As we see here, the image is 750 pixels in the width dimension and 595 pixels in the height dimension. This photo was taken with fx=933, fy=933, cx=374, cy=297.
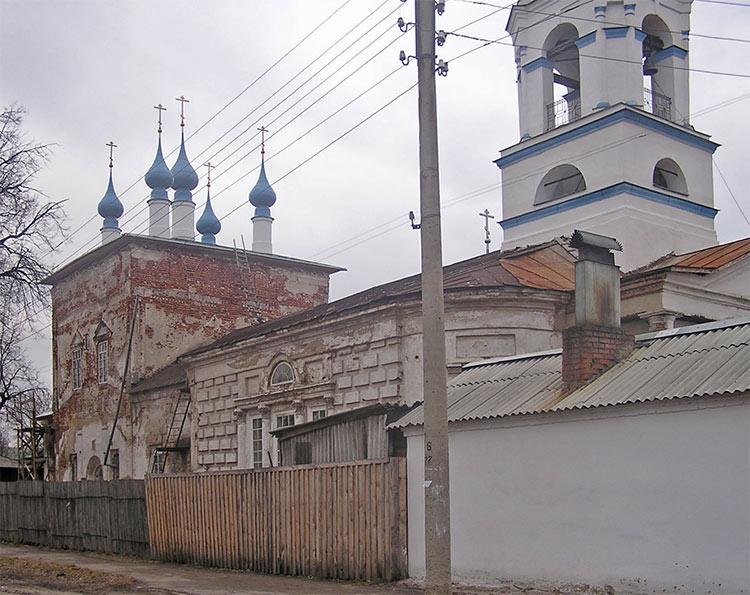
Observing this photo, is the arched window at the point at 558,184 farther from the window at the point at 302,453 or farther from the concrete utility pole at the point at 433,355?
the concrete utility pole at the point at 433,355

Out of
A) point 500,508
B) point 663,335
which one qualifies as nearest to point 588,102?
point 663,335

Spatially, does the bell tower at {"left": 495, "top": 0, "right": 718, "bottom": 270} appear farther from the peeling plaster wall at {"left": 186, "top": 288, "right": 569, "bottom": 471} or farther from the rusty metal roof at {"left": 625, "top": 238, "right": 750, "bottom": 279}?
the peeling plaster wall at {"left": 186, "top": 288, "right": 569, "bottom": 471}

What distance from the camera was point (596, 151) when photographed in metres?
23.2

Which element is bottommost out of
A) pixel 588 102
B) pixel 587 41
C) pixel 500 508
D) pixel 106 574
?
pixel 106 574

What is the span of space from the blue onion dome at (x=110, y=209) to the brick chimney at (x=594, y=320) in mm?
24355

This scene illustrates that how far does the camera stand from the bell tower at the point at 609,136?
22.8 meters

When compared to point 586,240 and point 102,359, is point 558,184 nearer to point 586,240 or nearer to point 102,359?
point 586,240

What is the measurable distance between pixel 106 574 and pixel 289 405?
601 centimetres

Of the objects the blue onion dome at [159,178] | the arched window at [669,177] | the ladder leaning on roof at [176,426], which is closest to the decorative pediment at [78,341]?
the blue onion dome at [159,178]

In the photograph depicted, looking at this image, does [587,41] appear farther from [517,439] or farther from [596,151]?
[517,439]

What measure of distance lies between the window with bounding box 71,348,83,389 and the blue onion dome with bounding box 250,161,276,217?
7.74 m

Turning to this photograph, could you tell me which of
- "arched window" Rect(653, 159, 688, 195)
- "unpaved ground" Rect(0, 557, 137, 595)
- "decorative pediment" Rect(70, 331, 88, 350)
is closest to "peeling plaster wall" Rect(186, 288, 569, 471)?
"unpaved ground" Rect(0, 557, 137, 595)

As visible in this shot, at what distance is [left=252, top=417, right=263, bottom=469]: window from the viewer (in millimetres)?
21047

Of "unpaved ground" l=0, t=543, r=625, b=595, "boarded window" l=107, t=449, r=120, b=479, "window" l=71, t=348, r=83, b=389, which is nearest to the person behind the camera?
"unpaved ground" l=0, t=543, r=625, b=595
